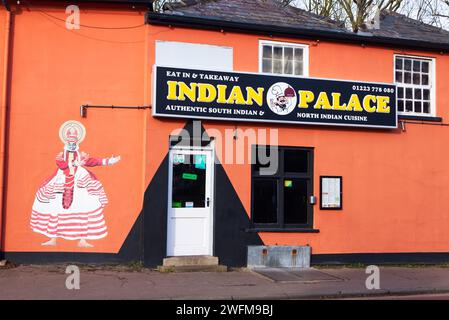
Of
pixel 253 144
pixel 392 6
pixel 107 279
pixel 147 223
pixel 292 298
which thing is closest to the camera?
pixel 292 298

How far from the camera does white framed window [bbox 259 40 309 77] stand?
480 inches

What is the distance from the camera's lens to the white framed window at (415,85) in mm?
13117

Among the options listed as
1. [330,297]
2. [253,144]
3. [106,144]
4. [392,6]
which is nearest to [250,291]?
[330,297]

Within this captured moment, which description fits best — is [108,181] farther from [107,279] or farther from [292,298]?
[292,298]

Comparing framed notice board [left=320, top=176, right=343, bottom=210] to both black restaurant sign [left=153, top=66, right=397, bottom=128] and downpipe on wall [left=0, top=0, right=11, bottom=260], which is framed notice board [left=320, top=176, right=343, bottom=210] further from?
downpipe on wall [left=0, top=0, right=11, bottom=260]

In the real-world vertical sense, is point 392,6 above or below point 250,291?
above

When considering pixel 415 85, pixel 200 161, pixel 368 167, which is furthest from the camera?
pixel 415 85

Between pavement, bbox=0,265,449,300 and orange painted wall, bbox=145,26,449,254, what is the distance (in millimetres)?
1169

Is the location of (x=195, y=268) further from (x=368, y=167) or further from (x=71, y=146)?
(x=368, y=167)

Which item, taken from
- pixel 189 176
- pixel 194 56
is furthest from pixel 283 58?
pixel 189 176

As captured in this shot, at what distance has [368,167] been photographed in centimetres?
1259

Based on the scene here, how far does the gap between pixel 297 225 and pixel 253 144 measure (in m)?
2.16

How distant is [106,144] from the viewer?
11.3 meters

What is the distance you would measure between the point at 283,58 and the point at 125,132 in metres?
4.11
